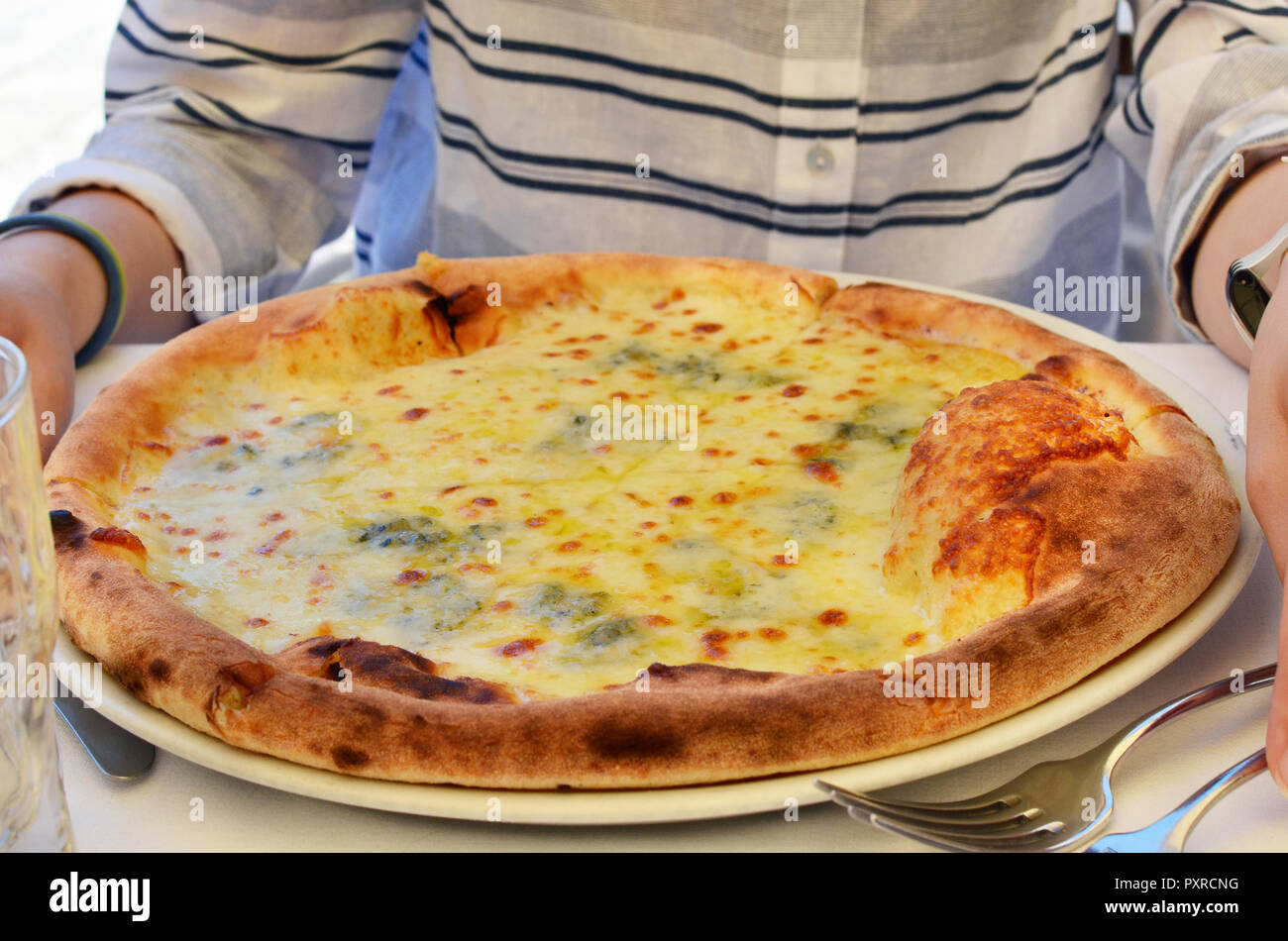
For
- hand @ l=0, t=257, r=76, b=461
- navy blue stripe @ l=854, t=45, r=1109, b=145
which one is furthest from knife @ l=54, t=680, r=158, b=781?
navy blue stripe @ l=854, t=45, r=1109, b=145

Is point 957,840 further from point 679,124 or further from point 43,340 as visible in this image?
point 679,124

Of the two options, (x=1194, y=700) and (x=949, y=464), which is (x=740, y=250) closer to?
(x=949, y=464)

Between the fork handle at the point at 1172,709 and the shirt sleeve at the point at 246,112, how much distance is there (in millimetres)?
Result: 1746

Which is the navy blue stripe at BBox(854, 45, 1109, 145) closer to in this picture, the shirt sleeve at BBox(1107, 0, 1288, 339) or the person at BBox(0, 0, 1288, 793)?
the person at BBox(0, 0, 1288, 793)

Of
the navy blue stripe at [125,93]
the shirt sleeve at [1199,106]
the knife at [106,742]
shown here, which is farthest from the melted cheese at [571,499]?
the navy blue stripe at [125,93]

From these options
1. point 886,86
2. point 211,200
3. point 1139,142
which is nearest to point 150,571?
point 211,200

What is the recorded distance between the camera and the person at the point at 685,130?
2.14 metres

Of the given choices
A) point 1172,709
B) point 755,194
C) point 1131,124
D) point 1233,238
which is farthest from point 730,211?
point 1172,709

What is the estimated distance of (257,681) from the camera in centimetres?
96

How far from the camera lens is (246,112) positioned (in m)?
2.37

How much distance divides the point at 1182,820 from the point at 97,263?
1.64m

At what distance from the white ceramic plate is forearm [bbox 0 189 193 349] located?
2.78 feet

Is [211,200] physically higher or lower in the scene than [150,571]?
higher

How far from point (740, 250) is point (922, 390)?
931mm
